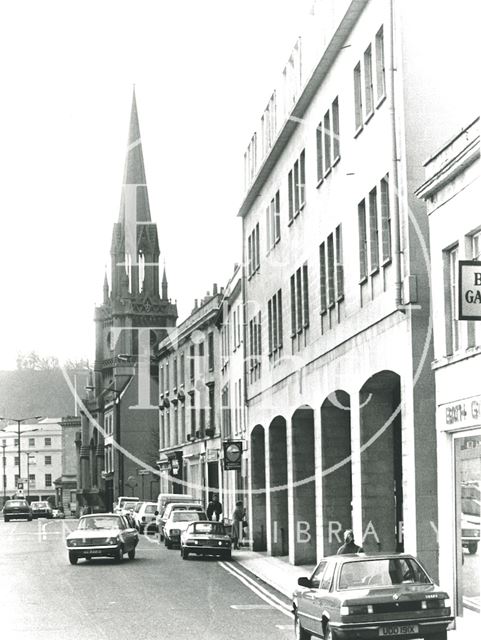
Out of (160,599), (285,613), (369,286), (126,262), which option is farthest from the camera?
(126,262)

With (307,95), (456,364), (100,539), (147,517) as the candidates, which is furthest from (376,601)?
(147,517)

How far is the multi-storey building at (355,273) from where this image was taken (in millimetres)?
22203

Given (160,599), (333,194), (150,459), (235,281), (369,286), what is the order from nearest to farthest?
(160,599) → (369,286) → (333,194) → (235,281) → (150,459)

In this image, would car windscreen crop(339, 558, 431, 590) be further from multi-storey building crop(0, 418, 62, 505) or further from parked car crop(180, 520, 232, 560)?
multi-storey building crop(0, 418, 62, 505)

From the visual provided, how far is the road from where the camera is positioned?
1772cm

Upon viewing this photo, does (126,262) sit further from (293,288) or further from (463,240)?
(463,240)

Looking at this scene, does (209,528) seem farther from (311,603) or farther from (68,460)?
(68,460)

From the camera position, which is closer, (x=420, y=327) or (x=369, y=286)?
(x=420, y=327)

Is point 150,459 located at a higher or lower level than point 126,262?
lower

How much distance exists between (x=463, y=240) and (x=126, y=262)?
127 meters

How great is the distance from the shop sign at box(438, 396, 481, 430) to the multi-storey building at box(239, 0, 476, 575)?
5.19ft

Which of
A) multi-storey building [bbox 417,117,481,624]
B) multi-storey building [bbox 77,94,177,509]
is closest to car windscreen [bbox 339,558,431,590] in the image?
multi-storey building [bbox 417,117,481,624]

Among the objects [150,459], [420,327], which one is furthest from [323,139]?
[150,459]

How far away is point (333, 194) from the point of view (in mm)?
28625
